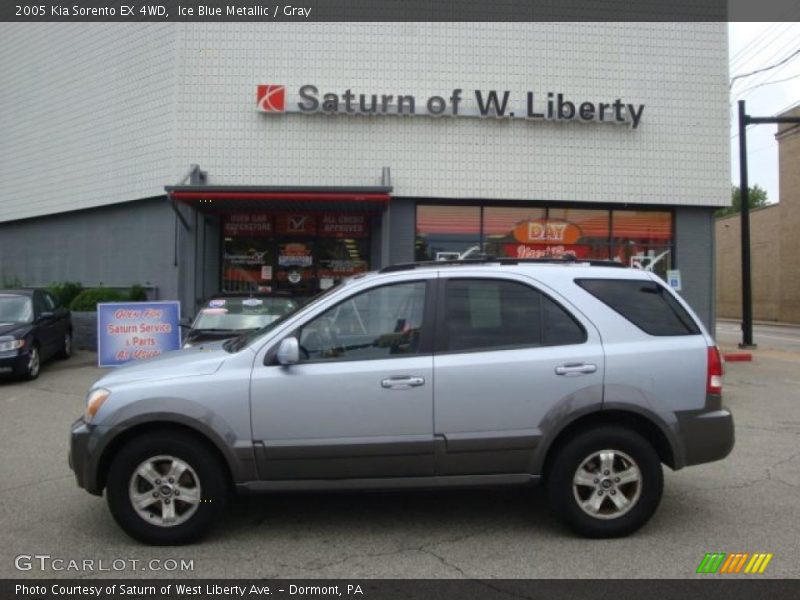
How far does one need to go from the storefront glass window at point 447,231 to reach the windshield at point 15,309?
7.64 meters

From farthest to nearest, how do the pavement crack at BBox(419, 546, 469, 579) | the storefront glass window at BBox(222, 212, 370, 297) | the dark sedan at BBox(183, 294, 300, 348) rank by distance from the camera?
the storefront glass window at BBox(222, 212, 370, 297) < the dark sedan at BBox(183, 294, 300, 348) < the pavement crack at BBox(419, 546, 469, 579)

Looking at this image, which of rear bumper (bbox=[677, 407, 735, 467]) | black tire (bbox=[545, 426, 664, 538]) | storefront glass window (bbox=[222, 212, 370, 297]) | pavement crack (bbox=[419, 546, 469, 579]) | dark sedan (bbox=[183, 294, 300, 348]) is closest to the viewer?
pavement crack (bbox=[419, 546, 469, 579])

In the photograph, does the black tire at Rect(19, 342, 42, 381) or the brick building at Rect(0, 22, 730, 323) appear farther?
the brick building at Rect(0, 22, 730, 323)

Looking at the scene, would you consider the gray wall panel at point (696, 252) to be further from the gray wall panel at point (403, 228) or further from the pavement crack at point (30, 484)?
the pavement crack at point (30, 484)

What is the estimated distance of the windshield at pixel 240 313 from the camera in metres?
8.84

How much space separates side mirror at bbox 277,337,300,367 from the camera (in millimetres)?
4113

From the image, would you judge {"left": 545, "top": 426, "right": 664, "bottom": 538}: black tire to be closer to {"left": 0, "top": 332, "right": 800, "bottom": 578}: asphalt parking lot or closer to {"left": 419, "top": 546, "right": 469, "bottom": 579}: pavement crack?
{"left": 0, "top": 332, "right": 800, "bottom": 578}: asphalt parking lot

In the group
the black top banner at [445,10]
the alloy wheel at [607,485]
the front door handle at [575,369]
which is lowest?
the alloy wheel at [607,485]

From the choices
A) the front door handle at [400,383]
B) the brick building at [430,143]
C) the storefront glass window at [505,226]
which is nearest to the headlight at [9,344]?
the brick building at [430,143]

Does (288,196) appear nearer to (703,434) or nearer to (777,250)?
(703,434)

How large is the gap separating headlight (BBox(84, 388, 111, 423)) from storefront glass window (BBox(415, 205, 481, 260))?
35.2ft

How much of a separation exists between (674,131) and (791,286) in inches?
921
